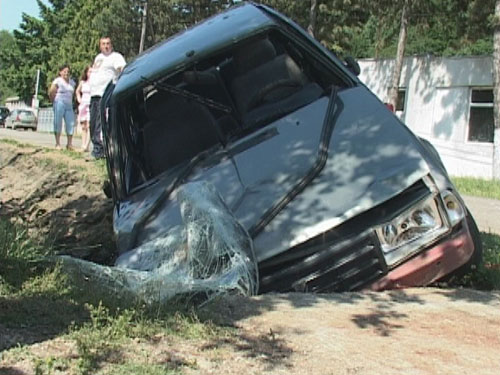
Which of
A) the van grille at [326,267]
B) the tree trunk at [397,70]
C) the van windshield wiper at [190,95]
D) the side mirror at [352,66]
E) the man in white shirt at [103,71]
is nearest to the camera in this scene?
the van grille at [326,267]

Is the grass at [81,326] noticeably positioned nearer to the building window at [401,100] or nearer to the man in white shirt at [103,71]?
the man in white shirt at [103,71]

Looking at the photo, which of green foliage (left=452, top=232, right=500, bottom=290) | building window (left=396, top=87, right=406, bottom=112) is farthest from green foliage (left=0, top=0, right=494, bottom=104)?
green foliage (left=452, top=232, right=500, bottom=290)

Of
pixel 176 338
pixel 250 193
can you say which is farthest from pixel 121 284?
pixel 250 193

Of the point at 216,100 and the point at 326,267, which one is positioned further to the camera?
the point at 216,100

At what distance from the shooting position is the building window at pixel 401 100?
23281 millimetres

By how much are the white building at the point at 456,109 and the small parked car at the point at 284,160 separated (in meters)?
16.2

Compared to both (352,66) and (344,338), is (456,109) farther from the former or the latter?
(344,338)

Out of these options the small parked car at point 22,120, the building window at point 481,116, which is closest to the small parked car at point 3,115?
the small parked car at point 22,120

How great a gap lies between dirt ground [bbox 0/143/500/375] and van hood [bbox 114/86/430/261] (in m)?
0.44

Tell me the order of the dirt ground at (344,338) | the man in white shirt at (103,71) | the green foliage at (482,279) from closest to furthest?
the dirt ground at (344,338)
the green foliage at (482,279)
the man in white shirt at (103,71)

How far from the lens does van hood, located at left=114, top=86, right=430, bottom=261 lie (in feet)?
12.4

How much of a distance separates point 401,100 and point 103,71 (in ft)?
51.2

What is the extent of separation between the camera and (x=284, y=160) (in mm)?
4234

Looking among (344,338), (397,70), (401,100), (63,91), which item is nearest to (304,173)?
(344,338)
